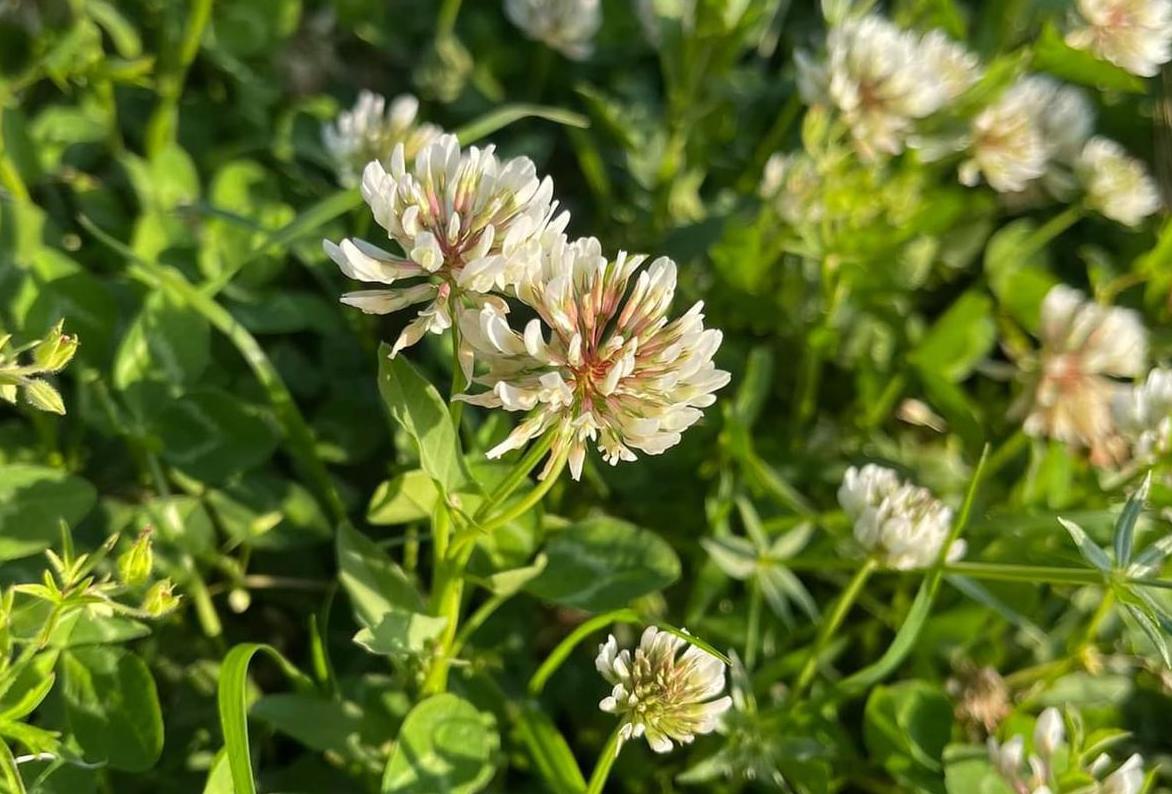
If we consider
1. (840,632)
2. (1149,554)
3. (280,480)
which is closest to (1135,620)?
(1149,554)

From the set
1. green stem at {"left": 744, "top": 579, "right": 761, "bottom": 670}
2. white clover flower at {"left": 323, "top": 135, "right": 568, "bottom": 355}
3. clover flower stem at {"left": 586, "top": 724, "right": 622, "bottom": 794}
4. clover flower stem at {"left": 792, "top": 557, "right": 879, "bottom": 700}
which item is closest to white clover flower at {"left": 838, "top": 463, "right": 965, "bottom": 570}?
clover flower stem at {"left": 792, "top": 557, "right": 879, "bottom": 700}

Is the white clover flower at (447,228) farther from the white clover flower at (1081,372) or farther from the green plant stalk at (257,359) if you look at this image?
the white clover flower at (1081,372)

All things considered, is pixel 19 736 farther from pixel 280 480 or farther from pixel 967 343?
pixel 967 343

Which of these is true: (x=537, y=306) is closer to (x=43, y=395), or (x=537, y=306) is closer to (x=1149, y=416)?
(x=43, y=395)

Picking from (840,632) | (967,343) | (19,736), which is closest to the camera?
(19,736)

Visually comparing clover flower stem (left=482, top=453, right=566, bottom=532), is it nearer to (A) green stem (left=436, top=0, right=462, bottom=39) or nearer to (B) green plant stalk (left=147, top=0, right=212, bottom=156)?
(B) green plant stalk (left=147, top=0, right=212, bottom=156)

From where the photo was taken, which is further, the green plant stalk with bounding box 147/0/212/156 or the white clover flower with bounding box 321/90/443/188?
the green plant stalk with bounding box 147/0/212/156
